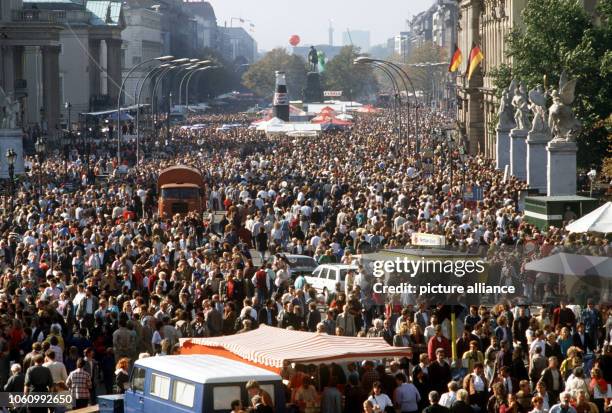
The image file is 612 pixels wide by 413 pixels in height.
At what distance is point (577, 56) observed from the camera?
59.7m

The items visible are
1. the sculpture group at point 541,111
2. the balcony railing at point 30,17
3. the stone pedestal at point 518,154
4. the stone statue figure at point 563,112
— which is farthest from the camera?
the balcony railing at point 30,17

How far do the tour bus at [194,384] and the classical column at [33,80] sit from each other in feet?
331

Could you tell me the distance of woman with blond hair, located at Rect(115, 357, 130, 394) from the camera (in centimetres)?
2298

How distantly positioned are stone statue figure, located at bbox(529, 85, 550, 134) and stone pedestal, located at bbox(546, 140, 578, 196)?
3356 mm

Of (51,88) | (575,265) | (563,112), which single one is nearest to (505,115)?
(563,112)

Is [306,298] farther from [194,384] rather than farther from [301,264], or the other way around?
[194,384]

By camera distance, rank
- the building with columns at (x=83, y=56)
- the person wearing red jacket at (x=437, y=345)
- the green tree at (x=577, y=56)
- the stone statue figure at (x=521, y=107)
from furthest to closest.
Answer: the building with columns at (x=83, y=56) → the stone statue figure at (x=521, y=107) → the green tree at (x=577, y=56) → the person wearing red jacket at (x=437, y=345)

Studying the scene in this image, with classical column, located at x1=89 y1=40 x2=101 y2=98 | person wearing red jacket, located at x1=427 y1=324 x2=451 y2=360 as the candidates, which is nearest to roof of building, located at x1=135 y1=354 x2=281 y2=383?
person wearing red jacket, located at x1=427 y1=324 x2=451 y2=360

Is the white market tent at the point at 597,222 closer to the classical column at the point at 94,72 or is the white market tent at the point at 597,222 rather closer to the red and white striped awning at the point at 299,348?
the red and white striped awning at the point at 299,348

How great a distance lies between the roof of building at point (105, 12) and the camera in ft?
517

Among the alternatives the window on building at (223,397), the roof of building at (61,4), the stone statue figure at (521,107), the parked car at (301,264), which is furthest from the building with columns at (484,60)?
the window on building at (223,397)

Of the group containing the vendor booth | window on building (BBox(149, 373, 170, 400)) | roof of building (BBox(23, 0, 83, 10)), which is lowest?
window on building (BBox(149, 373, 170, 400))

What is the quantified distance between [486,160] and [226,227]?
35008mm

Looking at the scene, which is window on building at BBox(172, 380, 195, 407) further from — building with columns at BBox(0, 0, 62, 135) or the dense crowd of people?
building with columns at BBox(0, 0, 62, 135)
